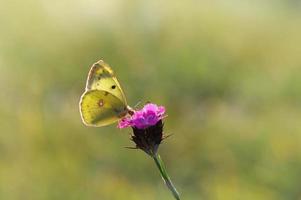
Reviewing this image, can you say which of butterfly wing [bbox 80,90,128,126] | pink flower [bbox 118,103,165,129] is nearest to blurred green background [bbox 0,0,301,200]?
butterfly wing [bbox 80,90,128,126]

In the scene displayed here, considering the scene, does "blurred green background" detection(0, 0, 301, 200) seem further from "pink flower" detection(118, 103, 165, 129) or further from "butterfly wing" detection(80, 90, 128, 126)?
"pink flower" detection(118, 103, 165, 129)

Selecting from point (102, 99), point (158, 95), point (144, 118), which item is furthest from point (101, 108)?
point (158, 95)

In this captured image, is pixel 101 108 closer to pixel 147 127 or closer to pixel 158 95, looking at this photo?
pixel 147 127

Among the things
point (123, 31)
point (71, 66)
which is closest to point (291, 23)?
point (123, 31)

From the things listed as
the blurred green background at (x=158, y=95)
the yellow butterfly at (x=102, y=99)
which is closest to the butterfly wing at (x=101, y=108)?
the yellow butterfly at (x=102, y=99)

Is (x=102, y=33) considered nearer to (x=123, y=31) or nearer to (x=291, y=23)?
(x=123, y=31)

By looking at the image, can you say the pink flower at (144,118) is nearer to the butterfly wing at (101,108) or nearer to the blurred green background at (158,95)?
the butterfly wing at (101,108)
